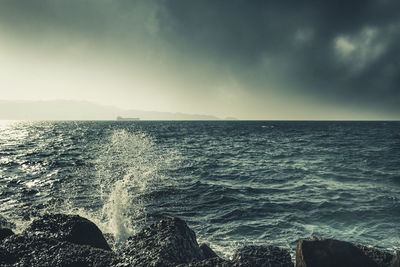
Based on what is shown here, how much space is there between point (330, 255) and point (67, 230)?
5.95 m

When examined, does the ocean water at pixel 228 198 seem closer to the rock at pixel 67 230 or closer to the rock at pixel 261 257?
the rock at pixel 67 230

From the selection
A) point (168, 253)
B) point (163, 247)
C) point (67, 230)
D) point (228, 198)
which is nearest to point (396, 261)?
point (168, 253)

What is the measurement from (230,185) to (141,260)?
10918 millimetres

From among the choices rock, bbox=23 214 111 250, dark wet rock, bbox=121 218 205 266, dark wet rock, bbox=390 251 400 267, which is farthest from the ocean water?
dark wet rock, bbox=390 251 400 267

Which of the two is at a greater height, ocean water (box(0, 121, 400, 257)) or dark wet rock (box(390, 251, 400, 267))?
dark wet rock (box(390, 251, 400, 267))

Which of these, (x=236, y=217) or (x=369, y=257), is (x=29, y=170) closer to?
(x=236, y=217)

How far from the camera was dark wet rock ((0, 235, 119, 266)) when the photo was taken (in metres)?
4.33

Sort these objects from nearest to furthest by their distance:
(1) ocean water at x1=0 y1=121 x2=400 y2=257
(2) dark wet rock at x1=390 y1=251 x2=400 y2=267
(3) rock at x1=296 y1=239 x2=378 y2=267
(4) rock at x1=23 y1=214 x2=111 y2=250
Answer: (2) dark wet rock at x1=390 y1=251 x2=400 y2=267, (3) rock at x1=296 y1=239 x2=378 y2=267, (4) rock at x1=23 y1=214 x2=111 y2=250, (1) ocean water at x1=0 y1=121 x2=400 y2=257

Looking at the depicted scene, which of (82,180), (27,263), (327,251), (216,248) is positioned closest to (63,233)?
(27,263)

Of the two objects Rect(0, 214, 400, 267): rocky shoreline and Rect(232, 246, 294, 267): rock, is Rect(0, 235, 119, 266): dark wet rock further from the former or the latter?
Rect(232, 246, 294, 267): rock

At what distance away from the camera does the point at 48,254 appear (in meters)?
4.56

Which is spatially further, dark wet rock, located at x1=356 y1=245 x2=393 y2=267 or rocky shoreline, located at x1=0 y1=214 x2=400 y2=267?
dark wet rock, located at x1=356 y1=245 x2=393 y2=267

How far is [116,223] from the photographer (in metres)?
9.20

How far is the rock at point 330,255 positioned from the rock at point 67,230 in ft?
16.2
